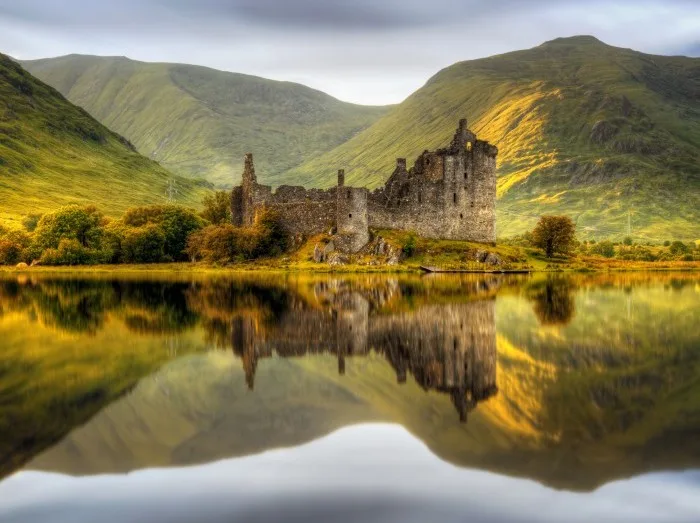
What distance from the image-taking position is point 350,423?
1238cm

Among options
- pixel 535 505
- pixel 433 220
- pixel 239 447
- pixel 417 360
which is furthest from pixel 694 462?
pixel 433 220

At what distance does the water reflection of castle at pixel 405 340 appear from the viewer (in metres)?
15.8

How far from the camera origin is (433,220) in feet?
245

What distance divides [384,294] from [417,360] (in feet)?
74.3

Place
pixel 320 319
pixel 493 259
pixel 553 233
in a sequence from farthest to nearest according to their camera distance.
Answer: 1. pixel 553 233
2. pixel 493 259
3. pixel 320 319

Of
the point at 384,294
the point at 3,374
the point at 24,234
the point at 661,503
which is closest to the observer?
the point at 661,503

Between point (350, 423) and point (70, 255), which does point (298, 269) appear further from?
point (350, 423)

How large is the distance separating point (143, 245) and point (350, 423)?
71.6 m

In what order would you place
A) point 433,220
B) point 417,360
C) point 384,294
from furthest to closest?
1. point 433,220
2. point 384,294
3. point 417,360

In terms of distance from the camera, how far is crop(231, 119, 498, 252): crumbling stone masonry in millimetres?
72812

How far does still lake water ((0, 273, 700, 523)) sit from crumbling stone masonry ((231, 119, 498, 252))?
47065 mm

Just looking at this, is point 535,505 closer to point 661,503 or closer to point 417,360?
point 661,503

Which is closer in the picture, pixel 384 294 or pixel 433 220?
pixel 384 294

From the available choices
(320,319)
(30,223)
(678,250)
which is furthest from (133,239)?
(678,250)
